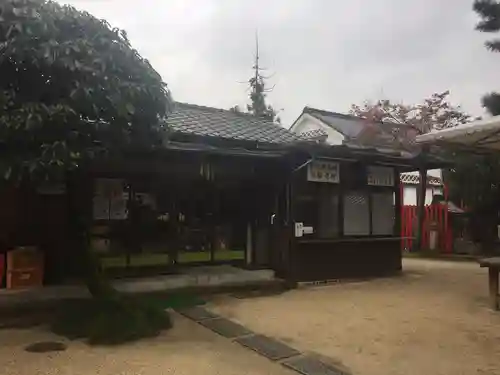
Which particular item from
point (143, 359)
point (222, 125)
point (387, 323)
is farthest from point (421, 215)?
point (143, 359)

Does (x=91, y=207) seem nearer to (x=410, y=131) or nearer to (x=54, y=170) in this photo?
(x=54, y=170)

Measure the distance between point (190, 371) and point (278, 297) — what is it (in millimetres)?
3793

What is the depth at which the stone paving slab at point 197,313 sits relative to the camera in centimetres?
645

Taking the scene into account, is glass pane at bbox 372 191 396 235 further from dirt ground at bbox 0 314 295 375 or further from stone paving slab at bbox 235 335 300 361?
dirt ground at bbox 0 314 295 375

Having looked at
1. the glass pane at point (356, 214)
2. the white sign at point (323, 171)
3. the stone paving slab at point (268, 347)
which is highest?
the white sign at point (323, 171)

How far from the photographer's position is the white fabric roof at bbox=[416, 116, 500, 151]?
23.8 feet

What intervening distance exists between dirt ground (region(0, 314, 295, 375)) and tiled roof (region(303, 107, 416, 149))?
12.7 metres

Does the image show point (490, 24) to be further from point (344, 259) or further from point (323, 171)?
point (344, 259)

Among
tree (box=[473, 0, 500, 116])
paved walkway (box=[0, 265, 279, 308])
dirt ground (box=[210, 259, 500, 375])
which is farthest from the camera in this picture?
tree (box=[473, 0, 500, 116])

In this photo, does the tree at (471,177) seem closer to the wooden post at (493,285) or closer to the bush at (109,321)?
the wooden post at (493,285)

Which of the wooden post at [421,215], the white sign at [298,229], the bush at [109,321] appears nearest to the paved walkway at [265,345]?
the bush at [109,321]

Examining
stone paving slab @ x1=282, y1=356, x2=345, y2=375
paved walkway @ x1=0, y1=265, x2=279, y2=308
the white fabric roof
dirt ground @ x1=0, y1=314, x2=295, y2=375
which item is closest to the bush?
dirt ground @ x1=0, y1=314, x2=295, y2=375

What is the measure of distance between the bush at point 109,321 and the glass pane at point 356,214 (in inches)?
194

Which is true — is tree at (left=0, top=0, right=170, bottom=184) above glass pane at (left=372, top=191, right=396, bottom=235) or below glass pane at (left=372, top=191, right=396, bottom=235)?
above
